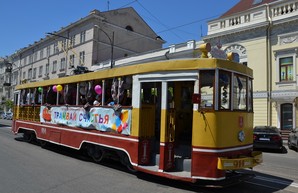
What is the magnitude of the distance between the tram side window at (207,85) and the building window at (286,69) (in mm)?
19143

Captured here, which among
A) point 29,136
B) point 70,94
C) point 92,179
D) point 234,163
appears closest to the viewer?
point 234,163

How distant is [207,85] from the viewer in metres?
7.14

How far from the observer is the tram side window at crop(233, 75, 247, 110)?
289 inches

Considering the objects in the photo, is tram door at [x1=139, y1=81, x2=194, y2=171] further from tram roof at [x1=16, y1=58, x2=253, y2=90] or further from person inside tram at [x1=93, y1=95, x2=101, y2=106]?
person inside tram at [x1=93, y1=95, x2=101, y2=106]

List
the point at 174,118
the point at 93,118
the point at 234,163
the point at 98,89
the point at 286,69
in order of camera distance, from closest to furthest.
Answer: the point at 234,163, the point at 174,118, the point at 98,89, the point at 93,118, the point at 286,69

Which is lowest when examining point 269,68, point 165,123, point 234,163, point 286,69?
point 234,163

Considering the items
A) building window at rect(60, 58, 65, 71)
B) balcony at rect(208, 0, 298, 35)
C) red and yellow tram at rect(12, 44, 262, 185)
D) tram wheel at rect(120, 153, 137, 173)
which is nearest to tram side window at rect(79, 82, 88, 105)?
red and yellow tram at rect(12, 44, 262, 185)

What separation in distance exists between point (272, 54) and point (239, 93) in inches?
758

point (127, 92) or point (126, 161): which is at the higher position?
point (127, 92)

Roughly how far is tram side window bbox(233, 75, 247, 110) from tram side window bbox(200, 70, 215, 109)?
2.05 feet

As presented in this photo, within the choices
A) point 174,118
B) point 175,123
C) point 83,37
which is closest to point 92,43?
point 83,37

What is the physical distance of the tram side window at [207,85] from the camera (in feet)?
23.0

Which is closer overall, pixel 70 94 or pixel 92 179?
pixel 92 179

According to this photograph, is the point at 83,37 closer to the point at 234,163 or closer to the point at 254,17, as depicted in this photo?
the point at 254,17
